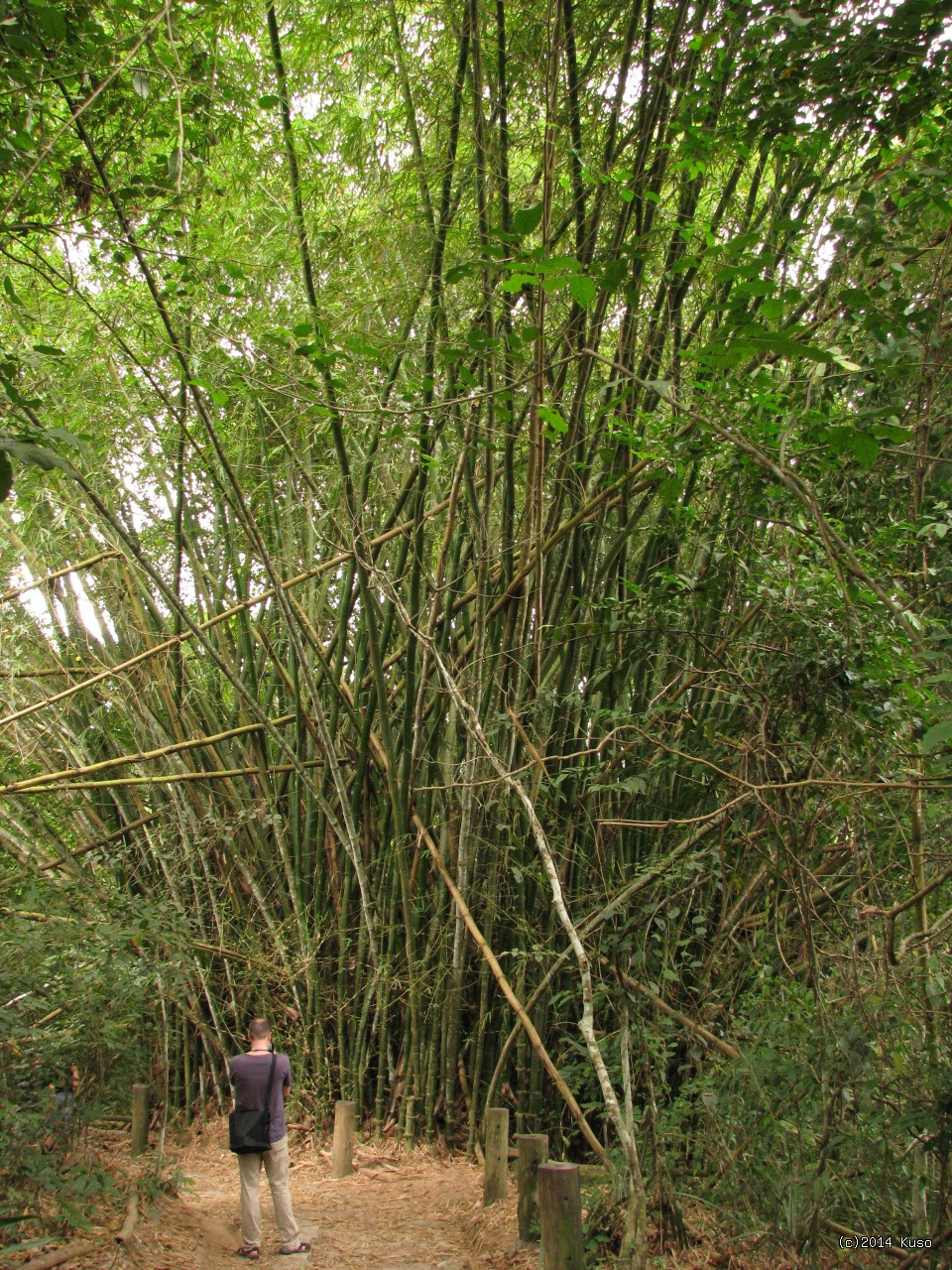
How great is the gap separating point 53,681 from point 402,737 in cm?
174

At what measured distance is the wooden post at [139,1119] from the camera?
11.8ft

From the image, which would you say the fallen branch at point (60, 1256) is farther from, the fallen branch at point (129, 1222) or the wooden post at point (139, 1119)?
the wooden post at point (139, 1119)

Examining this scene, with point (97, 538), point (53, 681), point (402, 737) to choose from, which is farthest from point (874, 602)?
point (53, 681)

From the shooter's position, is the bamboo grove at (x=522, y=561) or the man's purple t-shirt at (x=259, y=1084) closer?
the bamboo grove at (x=522, y=561)

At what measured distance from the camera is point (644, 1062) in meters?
2.47

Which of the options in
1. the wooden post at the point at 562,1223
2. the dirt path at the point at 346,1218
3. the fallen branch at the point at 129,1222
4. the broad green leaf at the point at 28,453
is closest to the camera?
the broad green leaf at the point at 28,453

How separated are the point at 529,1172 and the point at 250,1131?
0.94m

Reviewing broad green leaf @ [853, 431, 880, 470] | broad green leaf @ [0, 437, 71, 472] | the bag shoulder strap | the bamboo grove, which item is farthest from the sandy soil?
broad green leaf @ [0, 437, 71, 472]

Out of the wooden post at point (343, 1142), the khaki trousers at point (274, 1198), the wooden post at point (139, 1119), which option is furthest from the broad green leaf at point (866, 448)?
the wooden post at point (139, 1119)

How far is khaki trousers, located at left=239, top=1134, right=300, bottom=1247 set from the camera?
9.52 ft

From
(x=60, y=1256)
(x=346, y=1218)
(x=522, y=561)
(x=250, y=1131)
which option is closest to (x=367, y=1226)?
(x=346, y=1218)

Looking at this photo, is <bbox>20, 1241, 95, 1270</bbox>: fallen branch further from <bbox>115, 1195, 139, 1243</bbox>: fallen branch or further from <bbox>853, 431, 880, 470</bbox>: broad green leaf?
<bbox>853, 431, 880, 470</bbox>: broad green leaf

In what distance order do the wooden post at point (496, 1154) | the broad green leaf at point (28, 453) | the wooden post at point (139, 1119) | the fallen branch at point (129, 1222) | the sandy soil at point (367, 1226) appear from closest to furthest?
the broad green leaf at point (28, 453)
the sandy soil at point (367, 1226)
the fallen branch at point (129, 1222)
the wooden post at point (496, 1154)
the wooden post at point (139, 1119)

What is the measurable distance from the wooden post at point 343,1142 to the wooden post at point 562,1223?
158 centimetres
